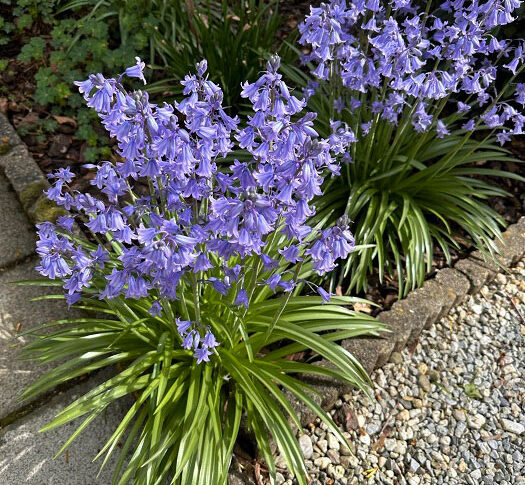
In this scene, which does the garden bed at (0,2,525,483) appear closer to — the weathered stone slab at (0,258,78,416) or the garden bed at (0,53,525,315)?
the garden bed at (0,53,525,315)

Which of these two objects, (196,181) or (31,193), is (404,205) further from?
(31,193)

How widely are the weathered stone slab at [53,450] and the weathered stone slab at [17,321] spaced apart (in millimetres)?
150

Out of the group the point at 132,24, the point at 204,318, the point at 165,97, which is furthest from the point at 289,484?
the point at 132,24

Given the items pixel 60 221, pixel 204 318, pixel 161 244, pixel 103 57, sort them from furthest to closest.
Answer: pixel 103 57
pixel 204 318
pixel 60 221
pixel 161 244

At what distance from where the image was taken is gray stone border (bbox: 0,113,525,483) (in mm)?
2732

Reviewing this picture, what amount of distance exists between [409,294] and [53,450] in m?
2.07

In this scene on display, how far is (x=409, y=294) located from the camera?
10.1ft

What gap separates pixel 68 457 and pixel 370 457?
1465 mm

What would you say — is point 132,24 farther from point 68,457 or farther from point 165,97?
point 68,457

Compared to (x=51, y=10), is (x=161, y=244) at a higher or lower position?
lower

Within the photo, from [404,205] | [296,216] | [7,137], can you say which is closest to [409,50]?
[404,205]

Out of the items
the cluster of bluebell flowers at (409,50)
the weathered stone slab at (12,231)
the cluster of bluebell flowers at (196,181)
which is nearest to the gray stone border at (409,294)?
the weathered stone slab at (12,231)

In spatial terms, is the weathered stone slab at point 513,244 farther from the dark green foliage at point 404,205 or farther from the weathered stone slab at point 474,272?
the weathered stone slab at point 474,272

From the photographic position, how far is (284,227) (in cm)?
166
